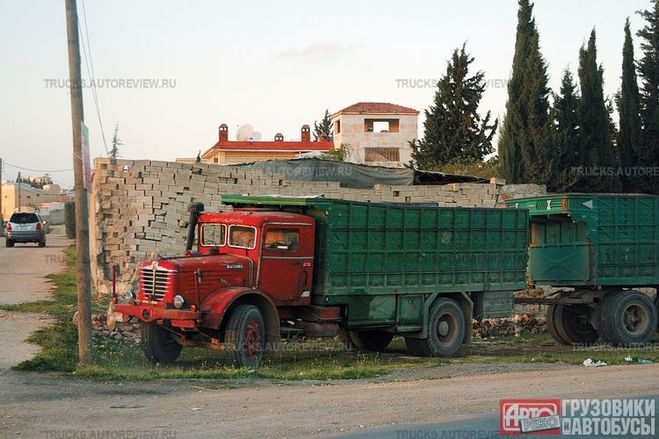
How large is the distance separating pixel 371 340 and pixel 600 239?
15.9ft

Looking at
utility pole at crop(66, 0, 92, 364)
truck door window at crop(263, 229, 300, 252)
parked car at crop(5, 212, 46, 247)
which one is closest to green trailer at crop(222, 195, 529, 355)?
truck door window at crop(263, 229, 300, 252)

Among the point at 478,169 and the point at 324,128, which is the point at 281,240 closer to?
the point at 478,169

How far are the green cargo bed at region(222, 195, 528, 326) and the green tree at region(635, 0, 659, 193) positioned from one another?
19928 millimetres

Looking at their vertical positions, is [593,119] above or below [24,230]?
above

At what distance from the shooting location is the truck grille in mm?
13438

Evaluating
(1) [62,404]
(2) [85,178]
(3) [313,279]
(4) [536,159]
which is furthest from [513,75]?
(1) [62,404]

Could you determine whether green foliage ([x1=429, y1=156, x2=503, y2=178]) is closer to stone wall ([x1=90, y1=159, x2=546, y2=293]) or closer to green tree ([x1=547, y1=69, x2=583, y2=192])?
green tree ([x1=547, y1=69, x2=583, y2=192])

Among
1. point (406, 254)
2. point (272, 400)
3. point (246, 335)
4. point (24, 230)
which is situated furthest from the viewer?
Result: point (24, 230)

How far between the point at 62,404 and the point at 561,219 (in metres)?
11.4

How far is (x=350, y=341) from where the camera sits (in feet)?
58.5

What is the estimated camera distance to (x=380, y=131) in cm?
6531

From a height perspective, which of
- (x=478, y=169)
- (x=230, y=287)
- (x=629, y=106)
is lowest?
(x=230, y=287)

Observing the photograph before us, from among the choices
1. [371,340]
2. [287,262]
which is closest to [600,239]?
[371,340]

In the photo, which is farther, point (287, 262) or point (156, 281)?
point (287, 262)
